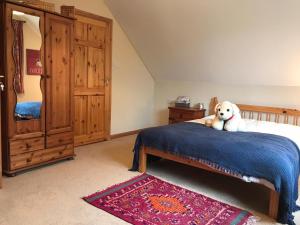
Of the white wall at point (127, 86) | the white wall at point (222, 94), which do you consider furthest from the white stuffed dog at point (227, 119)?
the white wall at point (127, 86)

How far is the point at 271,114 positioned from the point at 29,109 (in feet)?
11.2

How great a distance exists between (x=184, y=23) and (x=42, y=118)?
7.77 feet

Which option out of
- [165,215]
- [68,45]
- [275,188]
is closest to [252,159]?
[275,188]

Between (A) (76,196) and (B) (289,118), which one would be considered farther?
(B) (289,118)

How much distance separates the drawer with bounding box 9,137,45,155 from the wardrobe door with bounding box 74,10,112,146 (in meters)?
1.10

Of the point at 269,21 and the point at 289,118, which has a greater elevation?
the point at 269,21

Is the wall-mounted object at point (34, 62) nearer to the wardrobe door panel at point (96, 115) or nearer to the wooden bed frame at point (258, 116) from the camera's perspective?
the wardrobe door panel at point (96, 115)

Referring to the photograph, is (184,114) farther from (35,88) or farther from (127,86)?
(35,88)

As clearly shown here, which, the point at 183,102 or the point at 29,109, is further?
the point at 183,102

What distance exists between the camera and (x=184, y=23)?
13.7 ft

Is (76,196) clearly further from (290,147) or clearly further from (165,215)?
(290,147)

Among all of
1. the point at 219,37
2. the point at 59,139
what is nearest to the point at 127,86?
the point at 219,37

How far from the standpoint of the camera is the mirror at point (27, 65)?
3.06m

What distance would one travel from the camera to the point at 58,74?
344 centimetres
